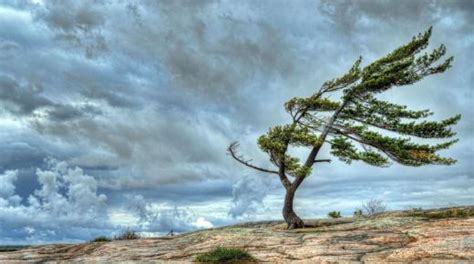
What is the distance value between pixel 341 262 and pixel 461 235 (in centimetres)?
514

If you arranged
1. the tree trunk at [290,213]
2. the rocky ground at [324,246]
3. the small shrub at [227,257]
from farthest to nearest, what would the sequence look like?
the tree trunk at [290,213] < the small shrub at [227,257] < the rocky ground at [324,246]

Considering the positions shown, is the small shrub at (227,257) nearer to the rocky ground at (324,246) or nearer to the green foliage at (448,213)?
the rocky ground at (324,246)

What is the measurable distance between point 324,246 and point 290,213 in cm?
1166

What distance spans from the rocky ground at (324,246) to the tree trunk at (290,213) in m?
5.13

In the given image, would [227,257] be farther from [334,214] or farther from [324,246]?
[334,214]

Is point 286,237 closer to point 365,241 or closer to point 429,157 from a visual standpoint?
point 365,241

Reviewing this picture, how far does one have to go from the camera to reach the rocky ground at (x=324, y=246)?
51.5 feet

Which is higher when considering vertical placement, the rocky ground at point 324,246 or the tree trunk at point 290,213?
the tree trunk at point 290,213

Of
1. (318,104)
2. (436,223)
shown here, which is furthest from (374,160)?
(436,223)

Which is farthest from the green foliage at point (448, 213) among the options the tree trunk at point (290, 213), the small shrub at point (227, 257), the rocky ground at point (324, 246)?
the small shrub at point (227, 257)

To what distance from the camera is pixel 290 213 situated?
29.8 meters

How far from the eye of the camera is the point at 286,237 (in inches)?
839

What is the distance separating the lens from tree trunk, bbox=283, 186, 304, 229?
2925 cm

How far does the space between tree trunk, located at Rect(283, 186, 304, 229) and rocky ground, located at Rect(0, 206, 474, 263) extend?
202 inches
